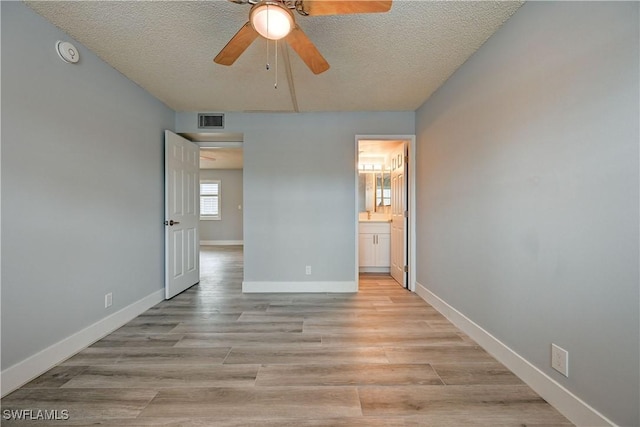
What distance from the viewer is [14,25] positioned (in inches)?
63.9

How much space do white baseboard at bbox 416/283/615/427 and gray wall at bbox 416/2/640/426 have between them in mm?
42

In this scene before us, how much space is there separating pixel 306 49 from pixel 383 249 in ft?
11.3

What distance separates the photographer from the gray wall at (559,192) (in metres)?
1.12

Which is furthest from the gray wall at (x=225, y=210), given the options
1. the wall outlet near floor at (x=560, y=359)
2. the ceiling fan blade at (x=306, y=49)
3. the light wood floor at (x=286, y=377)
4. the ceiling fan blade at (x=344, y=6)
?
the wall outlet near floor at (x=560, y=359)

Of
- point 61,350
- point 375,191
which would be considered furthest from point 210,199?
point 61,350

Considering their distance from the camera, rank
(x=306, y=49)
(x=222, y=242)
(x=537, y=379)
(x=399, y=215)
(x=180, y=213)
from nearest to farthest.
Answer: (x=537, y=379) < (x=306, y=49) < (x=180, y=213) < (x=399, y=215) < (x=222, y=242)

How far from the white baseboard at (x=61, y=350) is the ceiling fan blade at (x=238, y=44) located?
2.27 meters

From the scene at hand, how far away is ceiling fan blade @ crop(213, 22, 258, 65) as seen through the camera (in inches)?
59.6

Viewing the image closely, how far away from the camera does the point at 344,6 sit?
4.48 ft

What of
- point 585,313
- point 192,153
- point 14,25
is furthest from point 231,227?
point 585,313

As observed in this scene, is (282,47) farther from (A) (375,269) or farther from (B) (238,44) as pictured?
(A) (375,269)

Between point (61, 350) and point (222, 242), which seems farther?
point (222, 242)

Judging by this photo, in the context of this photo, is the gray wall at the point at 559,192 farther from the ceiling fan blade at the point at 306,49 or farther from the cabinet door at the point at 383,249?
the cabinet door at the point at 383,249

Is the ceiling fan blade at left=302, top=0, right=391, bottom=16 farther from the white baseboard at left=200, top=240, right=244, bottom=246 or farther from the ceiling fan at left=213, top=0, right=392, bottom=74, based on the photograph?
the white baseboard at left=200, top=240, right=244, bottom=246
